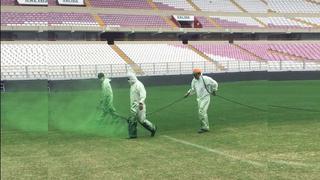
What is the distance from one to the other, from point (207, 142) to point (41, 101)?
221 cm

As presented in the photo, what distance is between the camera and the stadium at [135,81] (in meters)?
1.00

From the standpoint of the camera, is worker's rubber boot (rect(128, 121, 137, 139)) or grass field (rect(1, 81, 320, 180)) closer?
grass field (rect(1, 81, 320, 180))

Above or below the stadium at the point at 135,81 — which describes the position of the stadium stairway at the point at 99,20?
above

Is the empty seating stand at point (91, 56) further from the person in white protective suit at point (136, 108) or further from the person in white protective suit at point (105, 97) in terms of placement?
the person in white protective suit at point (136, 108)

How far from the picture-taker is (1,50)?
31.6 inches

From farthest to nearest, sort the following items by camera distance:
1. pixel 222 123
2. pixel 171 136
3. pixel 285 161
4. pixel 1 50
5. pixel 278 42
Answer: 1. pixel 222 123
2. pixel 171 136
3. pixel 285 161
4. pixel 278 42
5. pixel 1 50

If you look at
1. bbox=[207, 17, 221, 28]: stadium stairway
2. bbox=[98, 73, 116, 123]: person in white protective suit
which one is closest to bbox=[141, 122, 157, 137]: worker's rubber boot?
bbox=[98, 73, 116, 123]: person in white protective suit

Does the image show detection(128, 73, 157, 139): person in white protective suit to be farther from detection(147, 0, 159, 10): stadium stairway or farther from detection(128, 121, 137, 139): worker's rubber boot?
detection(147, 0, 159, 10): stadium stairway

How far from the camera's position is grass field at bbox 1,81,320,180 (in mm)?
1408

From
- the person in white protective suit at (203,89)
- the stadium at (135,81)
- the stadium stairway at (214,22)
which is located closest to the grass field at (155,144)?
the stadium at (135,81)

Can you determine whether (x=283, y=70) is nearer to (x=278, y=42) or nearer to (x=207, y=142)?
(x=278, y=42)

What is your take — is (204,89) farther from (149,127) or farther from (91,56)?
(91,56)

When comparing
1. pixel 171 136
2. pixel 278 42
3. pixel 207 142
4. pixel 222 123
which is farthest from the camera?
pixel 222 123

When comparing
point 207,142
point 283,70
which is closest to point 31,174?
point 283,70
